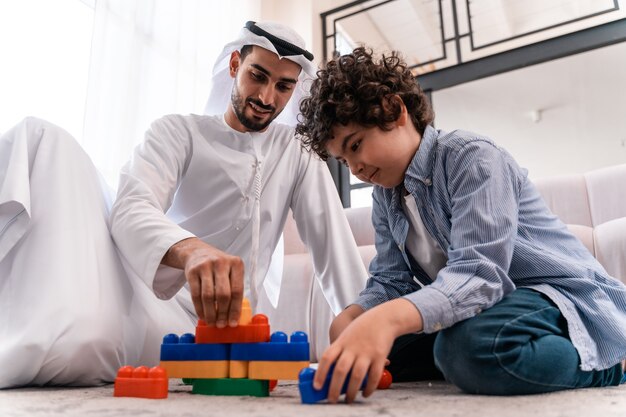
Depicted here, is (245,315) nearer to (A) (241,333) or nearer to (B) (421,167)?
(A) (241,333)

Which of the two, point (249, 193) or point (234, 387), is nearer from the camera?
point (234, 387)

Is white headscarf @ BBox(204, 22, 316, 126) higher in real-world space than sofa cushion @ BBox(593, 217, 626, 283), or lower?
higher

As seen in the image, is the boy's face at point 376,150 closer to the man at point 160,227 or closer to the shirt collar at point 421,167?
the shirt collar at point 421,167

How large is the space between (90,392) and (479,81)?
7.97 ft

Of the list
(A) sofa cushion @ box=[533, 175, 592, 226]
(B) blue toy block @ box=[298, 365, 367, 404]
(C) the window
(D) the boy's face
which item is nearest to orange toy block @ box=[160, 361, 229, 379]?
(B) blue toy block @ box=[298, 365, 367, 404]

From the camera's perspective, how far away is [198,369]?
2.30ft

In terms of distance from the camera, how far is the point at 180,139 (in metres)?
1.25

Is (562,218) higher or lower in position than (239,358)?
higher

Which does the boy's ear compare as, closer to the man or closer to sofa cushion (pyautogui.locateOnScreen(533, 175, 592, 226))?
A: the man

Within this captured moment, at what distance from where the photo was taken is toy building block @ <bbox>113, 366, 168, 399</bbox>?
2.16 feet

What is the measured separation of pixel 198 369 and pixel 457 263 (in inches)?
15.1

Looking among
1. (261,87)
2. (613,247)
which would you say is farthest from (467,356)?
(613,247)

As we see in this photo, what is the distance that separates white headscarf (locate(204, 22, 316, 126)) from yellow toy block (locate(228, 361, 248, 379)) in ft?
2.76

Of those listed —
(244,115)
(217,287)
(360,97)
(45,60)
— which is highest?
(45,60)
